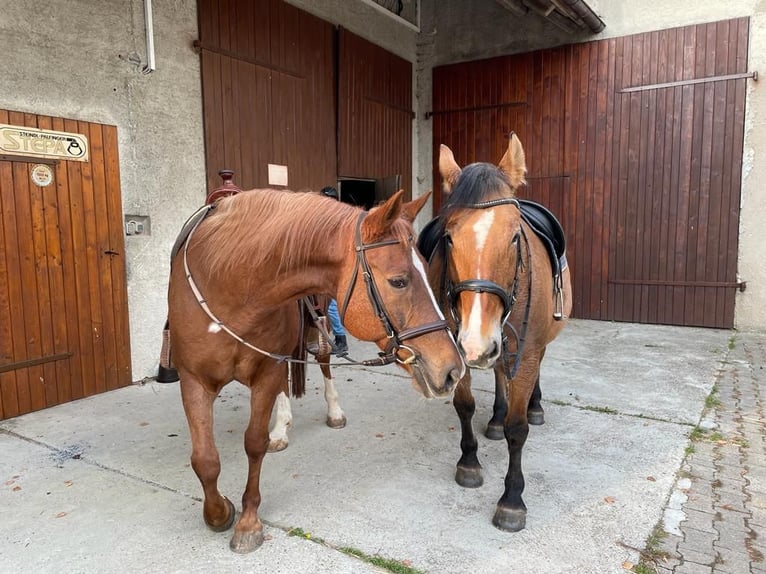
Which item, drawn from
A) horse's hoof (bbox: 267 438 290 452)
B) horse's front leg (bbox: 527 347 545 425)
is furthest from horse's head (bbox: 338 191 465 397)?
horse's front leg (bbox: 527 347 545 425)

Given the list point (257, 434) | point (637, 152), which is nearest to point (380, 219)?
point (257, 434)

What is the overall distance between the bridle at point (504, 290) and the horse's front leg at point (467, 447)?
345 millimetres

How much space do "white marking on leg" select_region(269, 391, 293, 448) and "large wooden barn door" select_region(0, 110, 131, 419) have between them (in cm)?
201

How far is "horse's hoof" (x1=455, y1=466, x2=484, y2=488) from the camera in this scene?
8.83 ft

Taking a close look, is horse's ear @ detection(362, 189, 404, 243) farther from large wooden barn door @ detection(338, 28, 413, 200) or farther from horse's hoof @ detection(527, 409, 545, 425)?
large wooden barn door @ detection(338, 28, 413, 200)

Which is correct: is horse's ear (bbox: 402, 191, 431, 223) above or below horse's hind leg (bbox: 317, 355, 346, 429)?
above

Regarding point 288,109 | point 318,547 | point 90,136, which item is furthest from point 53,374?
point 288,109

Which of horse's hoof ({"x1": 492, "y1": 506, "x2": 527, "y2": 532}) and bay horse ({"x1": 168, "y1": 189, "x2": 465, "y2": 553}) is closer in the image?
bay horse ({"x1": 168, "y1": 189, "x2": 465, "y2": 553})

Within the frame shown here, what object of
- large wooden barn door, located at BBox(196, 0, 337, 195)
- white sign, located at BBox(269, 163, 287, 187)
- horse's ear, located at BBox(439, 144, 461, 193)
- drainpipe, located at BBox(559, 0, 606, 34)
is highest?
drainpipe, located at BBox(559, 0, 606, 34)

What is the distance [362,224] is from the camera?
1.75m

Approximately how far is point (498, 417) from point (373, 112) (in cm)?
546

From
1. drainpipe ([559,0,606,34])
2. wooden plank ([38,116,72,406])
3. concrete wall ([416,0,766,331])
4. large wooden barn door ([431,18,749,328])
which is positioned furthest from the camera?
large wooden barn door ([431,18,749,328])

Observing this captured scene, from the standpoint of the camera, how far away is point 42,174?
3.82m

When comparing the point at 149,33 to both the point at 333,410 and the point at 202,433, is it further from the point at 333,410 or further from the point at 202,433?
the point at 202,433
